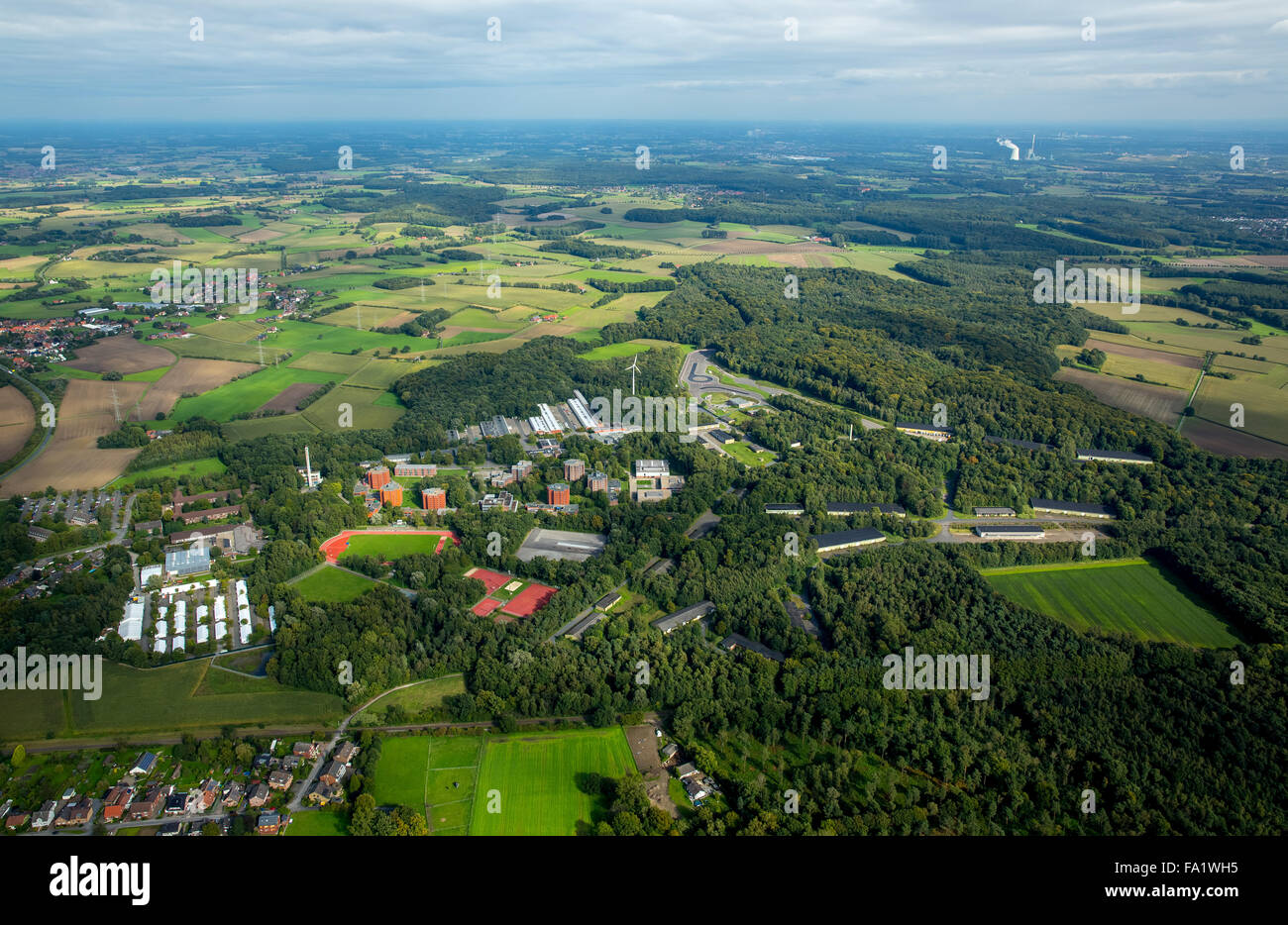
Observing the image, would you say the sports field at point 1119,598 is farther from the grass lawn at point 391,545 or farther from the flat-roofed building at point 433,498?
the flat-roofed building at point 433,498

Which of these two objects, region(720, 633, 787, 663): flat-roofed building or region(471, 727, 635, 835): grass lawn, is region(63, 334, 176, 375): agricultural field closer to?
region(471, 727, 635, 835): grass lawn

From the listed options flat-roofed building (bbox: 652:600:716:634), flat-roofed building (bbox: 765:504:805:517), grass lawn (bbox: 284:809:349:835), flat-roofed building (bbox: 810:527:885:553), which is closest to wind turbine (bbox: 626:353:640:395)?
flat-roofed building (bbox: 765:504:805:517)

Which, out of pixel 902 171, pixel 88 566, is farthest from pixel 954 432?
pixel 902 171

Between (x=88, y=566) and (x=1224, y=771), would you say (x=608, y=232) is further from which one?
(x=1224, y=771)

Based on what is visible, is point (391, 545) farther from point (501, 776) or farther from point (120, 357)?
point (120, 357)

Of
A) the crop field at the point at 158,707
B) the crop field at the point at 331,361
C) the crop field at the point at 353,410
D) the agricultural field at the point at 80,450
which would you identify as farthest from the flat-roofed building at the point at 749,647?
the crop field at the point at 331,361

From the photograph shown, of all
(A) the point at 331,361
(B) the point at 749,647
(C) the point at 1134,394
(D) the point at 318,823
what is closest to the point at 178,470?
(A) the point at 331,361
